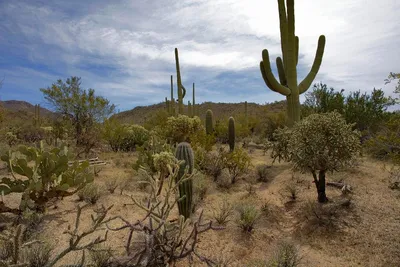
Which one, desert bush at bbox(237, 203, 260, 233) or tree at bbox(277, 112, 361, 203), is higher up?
tree at bbox(277, 112, 361, 203)

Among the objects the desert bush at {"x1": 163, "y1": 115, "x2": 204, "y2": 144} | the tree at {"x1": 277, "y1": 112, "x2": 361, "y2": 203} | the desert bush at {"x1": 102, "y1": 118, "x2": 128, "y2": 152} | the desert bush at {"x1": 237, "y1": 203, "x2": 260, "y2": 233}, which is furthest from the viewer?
Answer: the desert bush at {"x1": 102, "y1": 118, "x2": 128, "y2": 152}

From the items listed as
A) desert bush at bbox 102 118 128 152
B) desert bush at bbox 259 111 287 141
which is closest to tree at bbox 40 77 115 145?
desert bush at bbox 102 118 128 152

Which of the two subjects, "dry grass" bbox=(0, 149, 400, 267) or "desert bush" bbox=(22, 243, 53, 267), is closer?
"desert bush" bbox=(22, 243, 53, 267)

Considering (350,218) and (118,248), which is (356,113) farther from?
(118,248)

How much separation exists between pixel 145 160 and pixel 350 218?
5.24 metres

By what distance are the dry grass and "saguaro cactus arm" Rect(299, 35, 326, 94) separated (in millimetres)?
5003

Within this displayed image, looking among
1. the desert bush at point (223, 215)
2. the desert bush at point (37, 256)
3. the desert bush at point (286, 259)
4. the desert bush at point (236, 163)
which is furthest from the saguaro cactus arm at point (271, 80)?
the desert bush at point (37, 256)

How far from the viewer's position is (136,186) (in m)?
7.18

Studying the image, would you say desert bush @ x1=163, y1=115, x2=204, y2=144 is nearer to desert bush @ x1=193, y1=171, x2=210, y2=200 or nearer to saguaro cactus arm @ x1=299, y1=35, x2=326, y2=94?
saguaro cactus arm @ x1=299, y1=35, x2=326, y2=94

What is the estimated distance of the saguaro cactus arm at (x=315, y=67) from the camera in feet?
38.8

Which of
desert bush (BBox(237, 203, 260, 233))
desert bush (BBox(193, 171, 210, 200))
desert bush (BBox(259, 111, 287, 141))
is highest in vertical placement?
desert bush (BBox(259, 111, 287, 141))

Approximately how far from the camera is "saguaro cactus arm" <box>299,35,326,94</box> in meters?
11.8

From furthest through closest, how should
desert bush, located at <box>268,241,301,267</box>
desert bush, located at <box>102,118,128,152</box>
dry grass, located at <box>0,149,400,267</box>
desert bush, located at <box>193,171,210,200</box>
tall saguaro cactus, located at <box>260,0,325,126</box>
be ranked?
desert bush, located at <box>102,118,128,152</box>, tall saguaro cactus, located at <box>260,0,325,126</box>, desert bush, located at <box>193,171,210,200</box>, dry grass, located at <box>0,149,400,267</box>, desert bush, located at <box>268,241,301,267</box>

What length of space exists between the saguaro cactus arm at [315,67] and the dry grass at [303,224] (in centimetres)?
500
